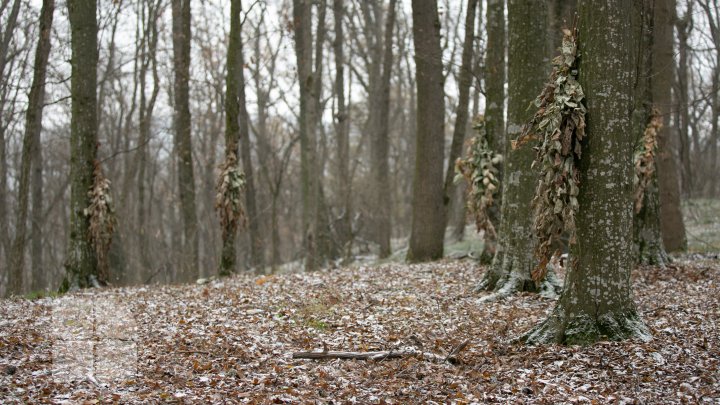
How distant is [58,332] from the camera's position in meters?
7.39

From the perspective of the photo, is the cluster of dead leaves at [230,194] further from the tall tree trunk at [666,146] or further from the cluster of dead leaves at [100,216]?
the tall tree trunk at [666,146]

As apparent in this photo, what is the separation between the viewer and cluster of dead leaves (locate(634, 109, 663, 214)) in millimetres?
11023

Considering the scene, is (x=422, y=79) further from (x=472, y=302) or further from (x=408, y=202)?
(x=408, y=202)

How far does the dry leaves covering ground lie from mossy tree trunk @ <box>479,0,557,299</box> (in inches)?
17.9

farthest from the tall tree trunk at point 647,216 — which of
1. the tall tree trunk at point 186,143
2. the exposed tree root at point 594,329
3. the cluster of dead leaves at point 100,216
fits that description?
the tall tree trunk at point 186,143

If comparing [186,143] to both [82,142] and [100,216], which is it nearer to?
[82,142]

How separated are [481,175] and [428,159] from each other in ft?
6.93

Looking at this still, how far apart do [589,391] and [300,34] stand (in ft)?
54.5

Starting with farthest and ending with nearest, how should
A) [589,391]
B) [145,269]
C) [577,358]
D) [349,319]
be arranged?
1. [145,269]
2. [349,319]
3. [577,358]
4. [589,391]

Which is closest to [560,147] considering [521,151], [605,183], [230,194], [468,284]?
[605,183]

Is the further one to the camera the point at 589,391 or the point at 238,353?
the point at 238,353

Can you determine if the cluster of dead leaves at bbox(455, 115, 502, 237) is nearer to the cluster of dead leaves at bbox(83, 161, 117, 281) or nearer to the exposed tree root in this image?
the exposed tree root

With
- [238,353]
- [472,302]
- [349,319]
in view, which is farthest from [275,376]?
[472,302]

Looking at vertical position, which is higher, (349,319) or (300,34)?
(300,34)
